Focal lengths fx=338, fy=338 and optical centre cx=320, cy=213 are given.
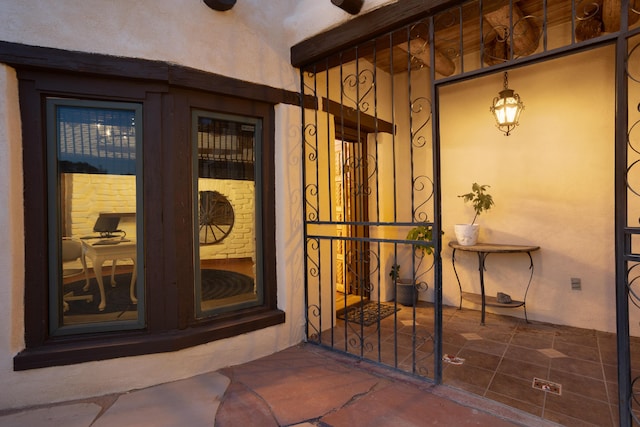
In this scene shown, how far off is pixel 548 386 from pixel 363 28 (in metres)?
2.85

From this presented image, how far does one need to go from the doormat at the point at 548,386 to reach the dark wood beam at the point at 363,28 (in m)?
2.58

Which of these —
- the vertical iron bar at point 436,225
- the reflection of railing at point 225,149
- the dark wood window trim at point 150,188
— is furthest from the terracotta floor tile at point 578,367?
the reflection of railing at point 225,149

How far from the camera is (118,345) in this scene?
226 centimetres

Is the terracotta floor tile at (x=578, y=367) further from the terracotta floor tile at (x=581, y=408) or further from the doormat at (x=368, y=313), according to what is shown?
the doormat at (x=368, y=313)

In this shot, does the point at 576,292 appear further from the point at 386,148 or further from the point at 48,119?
the point at 48,119

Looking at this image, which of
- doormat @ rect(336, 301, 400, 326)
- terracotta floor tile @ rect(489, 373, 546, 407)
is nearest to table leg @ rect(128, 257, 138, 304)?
doormat @ rect(336, 301, 400, 326)

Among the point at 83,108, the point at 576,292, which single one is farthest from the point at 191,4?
the point at 576,292

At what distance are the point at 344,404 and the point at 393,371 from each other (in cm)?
57

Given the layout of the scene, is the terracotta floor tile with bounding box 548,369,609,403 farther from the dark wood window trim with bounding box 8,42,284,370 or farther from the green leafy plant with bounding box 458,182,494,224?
the dark wood window trim with bounding box 8,42,284,370

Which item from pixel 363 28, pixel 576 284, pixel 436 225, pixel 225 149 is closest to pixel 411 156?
pixel 436 225

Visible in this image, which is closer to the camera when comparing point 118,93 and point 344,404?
point 344,404

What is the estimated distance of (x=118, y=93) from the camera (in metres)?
2.32

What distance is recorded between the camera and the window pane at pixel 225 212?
2.64 m

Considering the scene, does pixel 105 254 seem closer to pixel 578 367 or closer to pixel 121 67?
pixel 121 67
